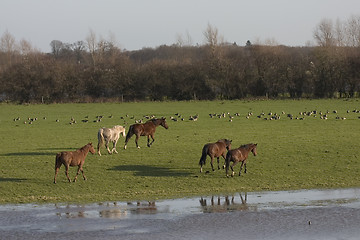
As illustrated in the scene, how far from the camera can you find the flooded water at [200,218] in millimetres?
15469

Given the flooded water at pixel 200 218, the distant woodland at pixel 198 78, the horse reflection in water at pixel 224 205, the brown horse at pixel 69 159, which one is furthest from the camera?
the distant woodland at pixel 198 78

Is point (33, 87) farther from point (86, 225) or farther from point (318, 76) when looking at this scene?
point (86, 225)

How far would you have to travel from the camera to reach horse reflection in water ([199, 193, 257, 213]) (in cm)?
1822

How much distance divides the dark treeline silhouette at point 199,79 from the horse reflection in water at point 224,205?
58764 millimetres

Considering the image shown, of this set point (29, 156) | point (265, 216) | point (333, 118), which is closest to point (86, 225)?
Result: point (265, 216)

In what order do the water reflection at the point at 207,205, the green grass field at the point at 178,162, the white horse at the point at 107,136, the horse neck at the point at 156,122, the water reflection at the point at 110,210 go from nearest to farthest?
the water reflection at the point at 110,210, the water reflection at the point at 207,205, the green grass field at the point at 178,162, the white horse at the point at 107,136, the horse neck at the point at 156,122

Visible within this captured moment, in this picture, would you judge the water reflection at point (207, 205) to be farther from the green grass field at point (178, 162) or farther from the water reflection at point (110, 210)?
the green grass field at point (178, 162)

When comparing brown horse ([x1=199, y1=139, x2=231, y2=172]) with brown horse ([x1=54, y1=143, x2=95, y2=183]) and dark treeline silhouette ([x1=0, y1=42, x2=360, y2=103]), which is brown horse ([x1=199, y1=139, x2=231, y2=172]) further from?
dark treeline silhouette ([x1=0, y1=42, x2=360, y2=103])

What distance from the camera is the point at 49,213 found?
18.2 meters

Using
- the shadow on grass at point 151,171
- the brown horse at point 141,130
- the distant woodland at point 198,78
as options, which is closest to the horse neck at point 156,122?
the brown horse at point 141,130

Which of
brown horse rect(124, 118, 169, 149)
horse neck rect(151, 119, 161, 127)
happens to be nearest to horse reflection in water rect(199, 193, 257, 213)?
brown horse rect(124, 118, 169, 149)

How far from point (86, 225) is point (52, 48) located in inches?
7150

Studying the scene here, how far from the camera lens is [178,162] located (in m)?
26.3

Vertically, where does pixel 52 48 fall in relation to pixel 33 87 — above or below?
above
